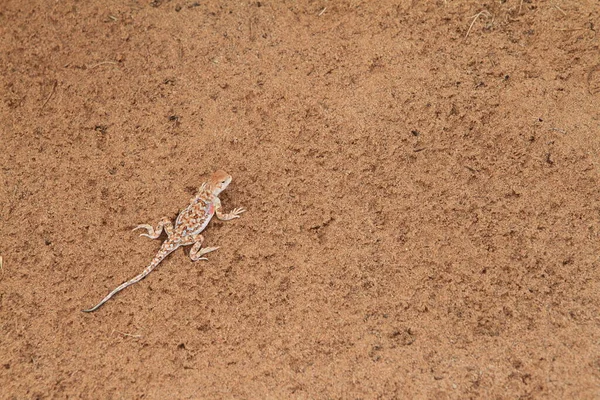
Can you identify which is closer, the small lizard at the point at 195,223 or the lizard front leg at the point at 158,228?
the small lizard at the point at 195,223

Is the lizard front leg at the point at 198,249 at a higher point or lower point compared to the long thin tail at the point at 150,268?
lower

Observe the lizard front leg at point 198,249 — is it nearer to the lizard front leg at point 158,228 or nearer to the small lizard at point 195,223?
the small lizard at point 195,223

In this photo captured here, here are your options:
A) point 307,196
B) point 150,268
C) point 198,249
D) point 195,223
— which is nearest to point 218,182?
point 195,223

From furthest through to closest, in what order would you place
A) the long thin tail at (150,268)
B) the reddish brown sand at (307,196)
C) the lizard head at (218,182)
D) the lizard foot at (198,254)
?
the lizard head at (218,182), the lizard foot at (198,254), the long thin tail at (150,268), the reddish brown sand at (307,196)

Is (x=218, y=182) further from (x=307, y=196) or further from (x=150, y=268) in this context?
(x=150, y=268)

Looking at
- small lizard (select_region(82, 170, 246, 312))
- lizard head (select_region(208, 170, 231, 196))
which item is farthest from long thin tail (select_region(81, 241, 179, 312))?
lizard head (select_region(208, 170, 231, 196))

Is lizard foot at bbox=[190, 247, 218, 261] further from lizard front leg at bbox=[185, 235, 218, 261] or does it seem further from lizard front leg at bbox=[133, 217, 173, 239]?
lizard front leg at bbox=[133, 217, 173, 239]

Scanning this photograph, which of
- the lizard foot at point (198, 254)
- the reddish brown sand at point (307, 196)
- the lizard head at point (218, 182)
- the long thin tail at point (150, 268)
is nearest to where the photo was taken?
the reddish brown sand at point (307, 196)

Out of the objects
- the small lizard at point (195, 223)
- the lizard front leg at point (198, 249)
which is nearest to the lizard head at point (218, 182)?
the small lizard at point (195, 223)
